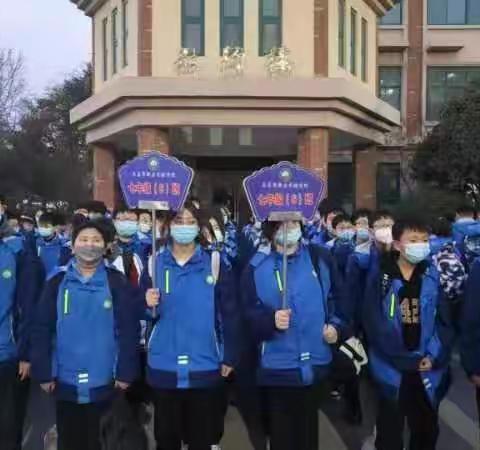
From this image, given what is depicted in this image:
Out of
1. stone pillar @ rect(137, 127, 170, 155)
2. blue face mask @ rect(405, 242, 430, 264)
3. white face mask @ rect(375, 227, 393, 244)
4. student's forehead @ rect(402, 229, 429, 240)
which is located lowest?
blue face mask @ rect(405, 242, 430, 264)

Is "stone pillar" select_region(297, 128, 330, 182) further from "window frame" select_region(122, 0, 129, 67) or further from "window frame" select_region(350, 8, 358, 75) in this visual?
"window frame" select_region(122, 0, 129, 67)

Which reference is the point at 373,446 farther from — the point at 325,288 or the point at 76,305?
the point at 76,305

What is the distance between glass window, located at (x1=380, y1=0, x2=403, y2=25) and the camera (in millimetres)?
29875

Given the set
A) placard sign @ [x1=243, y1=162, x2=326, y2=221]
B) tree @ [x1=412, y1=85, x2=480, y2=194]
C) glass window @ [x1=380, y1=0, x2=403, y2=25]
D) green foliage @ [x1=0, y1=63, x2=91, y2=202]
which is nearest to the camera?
placard sign @ [x1=243, y1=162, x2=326, y2=221]

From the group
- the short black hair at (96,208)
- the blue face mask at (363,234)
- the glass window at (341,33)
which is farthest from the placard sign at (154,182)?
the glass window at (341,33)

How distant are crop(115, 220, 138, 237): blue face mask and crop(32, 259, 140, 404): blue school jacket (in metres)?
2.77

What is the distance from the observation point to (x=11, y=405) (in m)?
4.86

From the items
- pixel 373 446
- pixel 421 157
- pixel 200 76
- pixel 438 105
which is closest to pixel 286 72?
pixel 200 76

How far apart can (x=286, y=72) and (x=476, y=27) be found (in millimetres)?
13280

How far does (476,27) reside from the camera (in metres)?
29.8

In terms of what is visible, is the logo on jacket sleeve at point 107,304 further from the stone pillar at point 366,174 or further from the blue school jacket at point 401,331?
the stone pillar at point 366,174

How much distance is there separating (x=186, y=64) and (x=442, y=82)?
552 inches

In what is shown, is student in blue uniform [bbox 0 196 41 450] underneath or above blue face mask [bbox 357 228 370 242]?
underneath

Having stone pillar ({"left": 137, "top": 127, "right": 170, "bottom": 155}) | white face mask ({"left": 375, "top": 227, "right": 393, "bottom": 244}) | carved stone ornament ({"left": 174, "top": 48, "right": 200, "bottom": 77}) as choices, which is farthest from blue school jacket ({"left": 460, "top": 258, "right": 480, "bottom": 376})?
carved stone ornament ({"left": 174, "top": 48, "right": 200, "bottom": 77})
